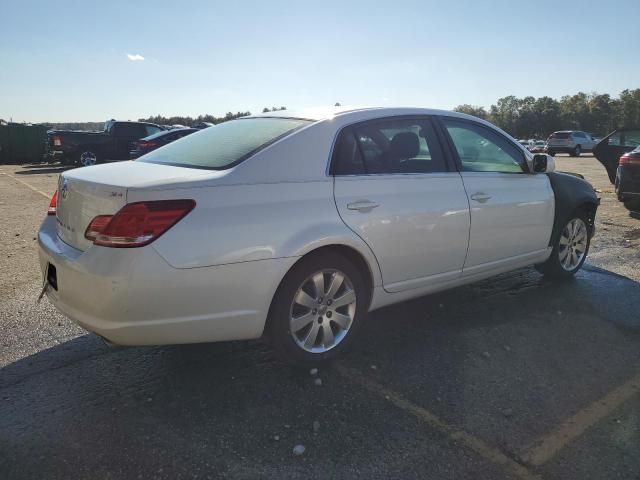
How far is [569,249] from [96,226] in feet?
14.3

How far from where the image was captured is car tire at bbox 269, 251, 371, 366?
3.00 meters

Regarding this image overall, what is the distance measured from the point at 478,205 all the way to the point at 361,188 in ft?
3.75

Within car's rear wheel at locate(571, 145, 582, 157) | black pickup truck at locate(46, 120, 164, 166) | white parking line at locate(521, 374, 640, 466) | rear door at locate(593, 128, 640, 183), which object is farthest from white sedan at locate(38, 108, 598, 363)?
car's rear wheel at locate(571, 145, 582, 157)

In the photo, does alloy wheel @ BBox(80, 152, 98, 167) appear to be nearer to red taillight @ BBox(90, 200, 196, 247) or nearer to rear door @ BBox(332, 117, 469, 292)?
rear door @ BBox(332, 117, 469, 292)

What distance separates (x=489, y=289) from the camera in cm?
486

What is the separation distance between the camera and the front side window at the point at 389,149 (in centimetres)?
333

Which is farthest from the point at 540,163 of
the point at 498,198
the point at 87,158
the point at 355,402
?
the point at 87,158

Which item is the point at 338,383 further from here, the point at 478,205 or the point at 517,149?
the point at 517,149

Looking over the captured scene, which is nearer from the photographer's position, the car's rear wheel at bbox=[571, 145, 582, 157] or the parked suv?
the parked suv

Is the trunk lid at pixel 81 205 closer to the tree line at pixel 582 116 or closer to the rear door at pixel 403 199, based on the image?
the rear door at pixel 403 199

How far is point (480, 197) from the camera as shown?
13.0ft

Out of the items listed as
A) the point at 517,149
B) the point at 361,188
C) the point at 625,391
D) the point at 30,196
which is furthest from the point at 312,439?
the point at 30,196

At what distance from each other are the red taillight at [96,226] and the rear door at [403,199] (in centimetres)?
130

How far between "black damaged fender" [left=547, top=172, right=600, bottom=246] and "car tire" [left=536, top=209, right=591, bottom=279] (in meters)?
0.07
